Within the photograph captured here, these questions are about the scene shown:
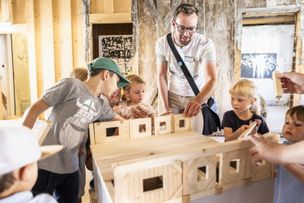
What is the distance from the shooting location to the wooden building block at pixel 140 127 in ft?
6.32

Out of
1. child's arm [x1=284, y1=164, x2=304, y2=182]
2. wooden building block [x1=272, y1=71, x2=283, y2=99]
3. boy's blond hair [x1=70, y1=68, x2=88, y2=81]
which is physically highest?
boy's blond hair [x1=70, y1=68, x2=88, y2=81]

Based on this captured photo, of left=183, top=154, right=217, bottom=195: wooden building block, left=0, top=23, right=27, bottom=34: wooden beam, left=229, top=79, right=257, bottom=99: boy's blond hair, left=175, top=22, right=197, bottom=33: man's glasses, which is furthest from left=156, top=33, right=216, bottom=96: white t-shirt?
left=0, top=23, right=27, bottom=34: wooden beam

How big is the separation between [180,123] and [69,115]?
0.76 m

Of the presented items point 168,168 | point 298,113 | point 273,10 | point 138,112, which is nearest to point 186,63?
point 138,112

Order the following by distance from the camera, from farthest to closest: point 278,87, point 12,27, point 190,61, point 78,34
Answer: point 12,27 < point 78,34 < point 190,61 < point 278,87

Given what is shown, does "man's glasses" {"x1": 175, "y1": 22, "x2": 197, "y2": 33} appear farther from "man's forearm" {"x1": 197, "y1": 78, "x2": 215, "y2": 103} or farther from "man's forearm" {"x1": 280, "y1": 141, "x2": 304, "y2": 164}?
"man's forearm" {"x1": 280, "y1": 141, "x2": 304, "y2": 164}

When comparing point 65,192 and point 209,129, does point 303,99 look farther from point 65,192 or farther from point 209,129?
point 65,192

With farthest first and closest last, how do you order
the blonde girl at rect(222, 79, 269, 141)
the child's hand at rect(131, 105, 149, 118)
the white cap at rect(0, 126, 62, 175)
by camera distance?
the child's hand at rect(131, 105, 149, 118) < the blonde girl at rect(222, 79, 269, 141) < the white cap at rect(0, 126, 62, 175)

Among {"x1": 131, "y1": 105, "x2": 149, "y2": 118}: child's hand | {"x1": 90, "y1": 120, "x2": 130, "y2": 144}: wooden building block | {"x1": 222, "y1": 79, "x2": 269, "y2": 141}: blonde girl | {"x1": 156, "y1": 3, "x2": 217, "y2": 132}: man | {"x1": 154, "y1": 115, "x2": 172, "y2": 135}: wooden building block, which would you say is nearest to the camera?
{"x1": 90, "y1": 120, "x2": 130, "y2": 144}: wooden building block

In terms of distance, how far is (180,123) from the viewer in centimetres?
208

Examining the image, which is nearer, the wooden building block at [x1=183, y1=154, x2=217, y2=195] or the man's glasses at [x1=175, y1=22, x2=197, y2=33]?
the wooden building block at [x1=183, y1=154, x2=217, y2=195]

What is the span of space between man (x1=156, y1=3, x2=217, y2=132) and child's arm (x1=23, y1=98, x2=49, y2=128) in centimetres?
141

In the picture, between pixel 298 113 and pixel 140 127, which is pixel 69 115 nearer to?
pixel 140 127

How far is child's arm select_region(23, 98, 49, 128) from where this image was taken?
171 centimetres
